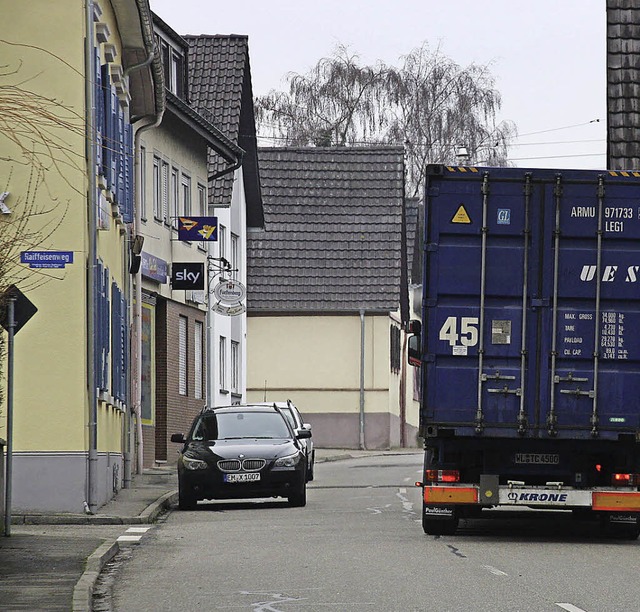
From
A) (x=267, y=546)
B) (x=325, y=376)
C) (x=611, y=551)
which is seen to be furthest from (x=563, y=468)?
(x=325, y=376)

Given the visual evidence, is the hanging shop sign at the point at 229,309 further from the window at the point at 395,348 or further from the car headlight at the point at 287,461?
the window at the point at 395,348

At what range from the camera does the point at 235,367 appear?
153 ft

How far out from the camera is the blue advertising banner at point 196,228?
34594 mm

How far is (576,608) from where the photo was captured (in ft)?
37.5

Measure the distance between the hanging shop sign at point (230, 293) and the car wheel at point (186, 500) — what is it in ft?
41.1

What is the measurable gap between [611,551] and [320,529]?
13.8ft

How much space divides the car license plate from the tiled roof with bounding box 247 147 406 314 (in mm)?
31227

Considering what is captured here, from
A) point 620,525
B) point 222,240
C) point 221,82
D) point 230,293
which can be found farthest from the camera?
point 222,240

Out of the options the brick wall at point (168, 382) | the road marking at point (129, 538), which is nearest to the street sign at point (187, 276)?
the brick wall at point (168, 382)

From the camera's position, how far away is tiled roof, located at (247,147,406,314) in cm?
5578

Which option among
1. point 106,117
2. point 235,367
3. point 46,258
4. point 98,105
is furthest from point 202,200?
point 46,258

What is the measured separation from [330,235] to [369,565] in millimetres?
41876

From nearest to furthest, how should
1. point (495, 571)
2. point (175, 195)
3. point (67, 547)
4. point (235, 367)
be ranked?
point (495, 571) → point (67, 547) → point (175, 195) → point (235, 367)

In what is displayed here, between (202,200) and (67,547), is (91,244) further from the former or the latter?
(202,200)
